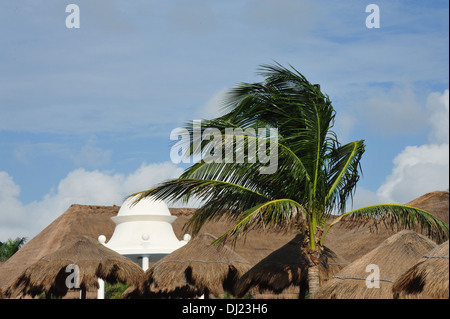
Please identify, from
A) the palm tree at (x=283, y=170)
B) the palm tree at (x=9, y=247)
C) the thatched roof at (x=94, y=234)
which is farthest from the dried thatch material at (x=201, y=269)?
the palm tree at (x=9, y=247)

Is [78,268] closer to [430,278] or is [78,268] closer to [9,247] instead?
[430,278]

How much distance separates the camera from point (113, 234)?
79.4 ft

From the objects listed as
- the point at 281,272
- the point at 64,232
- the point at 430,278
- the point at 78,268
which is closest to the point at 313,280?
the point at 281,272

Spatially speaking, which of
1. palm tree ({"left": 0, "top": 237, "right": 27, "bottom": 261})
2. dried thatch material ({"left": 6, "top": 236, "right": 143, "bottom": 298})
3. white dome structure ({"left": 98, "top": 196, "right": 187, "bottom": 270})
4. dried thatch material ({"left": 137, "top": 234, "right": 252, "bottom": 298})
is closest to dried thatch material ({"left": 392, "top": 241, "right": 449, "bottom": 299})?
dried thatch material ({"left": 137, "top": 234, "right": 252, "bottom": 298})

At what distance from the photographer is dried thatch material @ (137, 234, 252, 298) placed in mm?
16078

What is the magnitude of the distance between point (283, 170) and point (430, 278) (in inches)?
133

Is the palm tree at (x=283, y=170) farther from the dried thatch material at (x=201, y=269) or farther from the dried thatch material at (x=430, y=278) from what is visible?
the dried thatch material at (x=201, y=269)

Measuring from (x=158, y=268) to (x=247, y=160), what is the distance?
6358mm

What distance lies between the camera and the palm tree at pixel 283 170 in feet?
37.4

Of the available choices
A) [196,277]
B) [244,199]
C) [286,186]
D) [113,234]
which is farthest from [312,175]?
[113,234]

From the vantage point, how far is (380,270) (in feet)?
39.2

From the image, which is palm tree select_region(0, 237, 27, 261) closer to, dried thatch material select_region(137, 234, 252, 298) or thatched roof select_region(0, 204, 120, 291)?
thatched roof select_region(0, 204, 120, 291)
